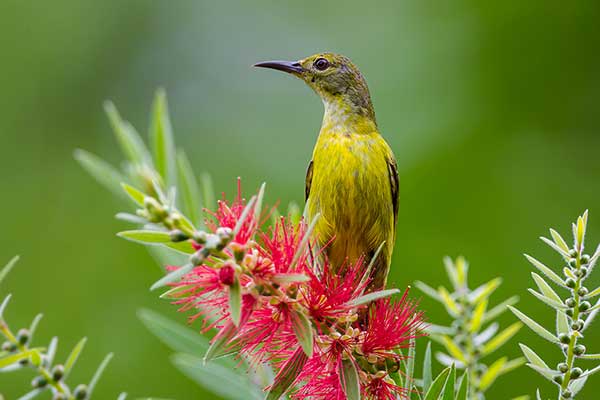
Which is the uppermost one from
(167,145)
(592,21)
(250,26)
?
(250,26)

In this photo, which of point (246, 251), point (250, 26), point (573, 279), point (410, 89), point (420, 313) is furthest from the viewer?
point (250, 26)

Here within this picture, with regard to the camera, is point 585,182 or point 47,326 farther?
point 585,182

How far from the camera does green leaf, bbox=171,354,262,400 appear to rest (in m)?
2.11

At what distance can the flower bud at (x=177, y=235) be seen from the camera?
1392 millimetres

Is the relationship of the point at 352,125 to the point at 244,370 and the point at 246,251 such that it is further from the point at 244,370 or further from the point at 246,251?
the point at 246,251

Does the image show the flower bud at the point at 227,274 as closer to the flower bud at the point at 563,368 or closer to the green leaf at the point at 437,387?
the green leaf at the point at 437,387

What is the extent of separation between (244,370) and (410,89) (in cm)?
584

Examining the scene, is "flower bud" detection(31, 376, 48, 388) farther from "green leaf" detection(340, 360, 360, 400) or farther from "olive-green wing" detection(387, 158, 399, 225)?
"olive-green wing" detection(387, 158, 399, 225)

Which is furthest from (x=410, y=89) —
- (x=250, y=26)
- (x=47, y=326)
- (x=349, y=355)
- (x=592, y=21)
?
(x=349, y=355)

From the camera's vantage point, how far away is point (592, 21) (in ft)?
22.9

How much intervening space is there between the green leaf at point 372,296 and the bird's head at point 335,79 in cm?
279

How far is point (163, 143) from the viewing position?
2408mm

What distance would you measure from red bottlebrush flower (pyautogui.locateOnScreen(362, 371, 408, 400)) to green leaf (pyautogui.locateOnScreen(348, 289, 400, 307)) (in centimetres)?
21

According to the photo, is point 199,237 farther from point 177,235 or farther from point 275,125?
point 275,125
